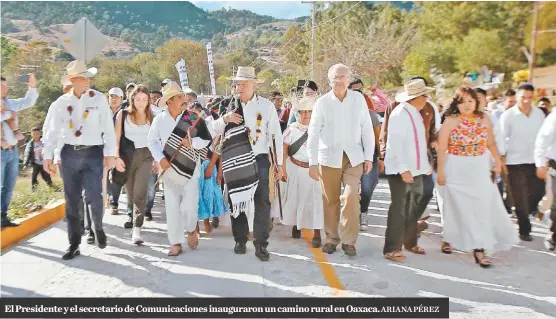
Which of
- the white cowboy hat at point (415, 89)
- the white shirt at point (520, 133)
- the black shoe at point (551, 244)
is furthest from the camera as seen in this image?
the white shirt at point (520, 133)

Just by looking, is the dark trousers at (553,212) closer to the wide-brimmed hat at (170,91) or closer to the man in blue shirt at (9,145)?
the wide-brimmed hat at (170,91)

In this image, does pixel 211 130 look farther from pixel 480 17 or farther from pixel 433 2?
pixel 433 2

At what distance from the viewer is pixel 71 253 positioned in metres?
5.44

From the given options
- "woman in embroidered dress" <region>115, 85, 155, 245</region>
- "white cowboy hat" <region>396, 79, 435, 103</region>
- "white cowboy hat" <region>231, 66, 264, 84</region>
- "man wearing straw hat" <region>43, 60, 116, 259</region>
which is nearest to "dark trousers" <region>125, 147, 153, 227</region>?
"woman in embroidered dress" <region>115, 85, 155, 245</region>

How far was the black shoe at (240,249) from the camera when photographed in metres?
5.77

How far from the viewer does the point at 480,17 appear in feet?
155

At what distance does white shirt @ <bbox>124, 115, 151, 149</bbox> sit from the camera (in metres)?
6.73

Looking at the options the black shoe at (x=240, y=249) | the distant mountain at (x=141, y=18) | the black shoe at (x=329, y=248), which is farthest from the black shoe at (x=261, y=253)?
the distant mountain at (x=141, y=18)

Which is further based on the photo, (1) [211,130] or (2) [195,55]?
(2) [195,55]

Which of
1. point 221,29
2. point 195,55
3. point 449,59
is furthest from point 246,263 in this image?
point 449,59

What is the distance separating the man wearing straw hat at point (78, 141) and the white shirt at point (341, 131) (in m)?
2.24

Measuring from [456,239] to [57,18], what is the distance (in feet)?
99.7
